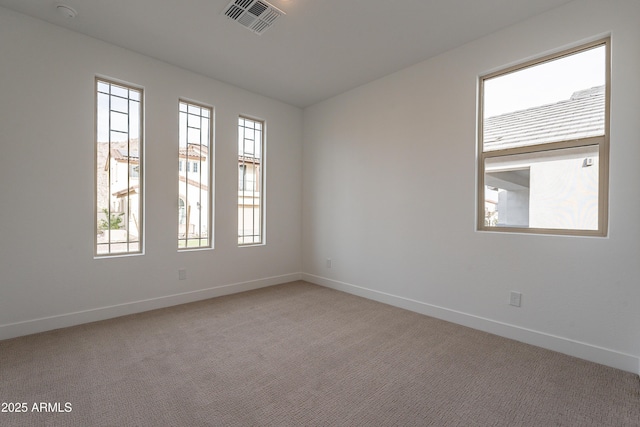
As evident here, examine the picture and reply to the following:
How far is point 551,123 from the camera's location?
2.66 metres

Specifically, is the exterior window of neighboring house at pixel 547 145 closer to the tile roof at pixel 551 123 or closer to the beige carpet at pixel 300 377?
the tile roof at pixel 551 123

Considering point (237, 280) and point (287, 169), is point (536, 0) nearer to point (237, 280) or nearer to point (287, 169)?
point (287, 169)

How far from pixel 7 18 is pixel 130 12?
3.53 ft

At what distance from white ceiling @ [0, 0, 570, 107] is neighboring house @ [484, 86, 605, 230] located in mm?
899

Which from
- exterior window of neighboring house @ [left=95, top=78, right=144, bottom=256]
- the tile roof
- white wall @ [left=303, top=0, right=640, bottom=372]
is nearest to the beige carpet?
white wall @ [left=303, top=0, right=640, bottom=372]

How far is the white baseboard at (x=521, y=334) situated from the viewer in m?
2.27

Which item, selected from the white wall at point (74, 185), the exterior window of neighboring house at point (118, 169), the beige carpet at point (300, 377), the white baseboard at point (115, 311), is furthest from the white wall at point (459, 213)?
the exterior window of neighboring house at point (118, 169)

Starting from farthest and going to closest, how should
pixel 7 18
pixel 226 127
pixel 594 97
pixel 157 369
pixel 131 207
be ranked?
pixel 226 127
pixel 131 207
pixel 7 18
pixel 594 97
pixel 157 369

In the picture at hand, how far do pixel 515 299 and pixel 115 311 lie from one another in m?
4.09

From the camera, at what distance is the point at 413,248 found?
3.54 metres

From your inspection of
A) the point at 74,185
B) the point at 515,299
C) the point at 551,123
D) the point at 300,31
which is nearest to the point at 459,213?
the point at 515,299

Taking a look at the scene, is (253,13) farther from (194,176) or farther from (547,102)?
(547,102)

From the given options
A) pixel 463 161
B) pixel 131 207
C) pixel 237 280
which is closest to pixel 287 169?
pixel 237 280

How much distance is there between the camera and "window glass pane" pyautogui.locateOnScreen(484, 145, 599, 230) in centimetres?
246
